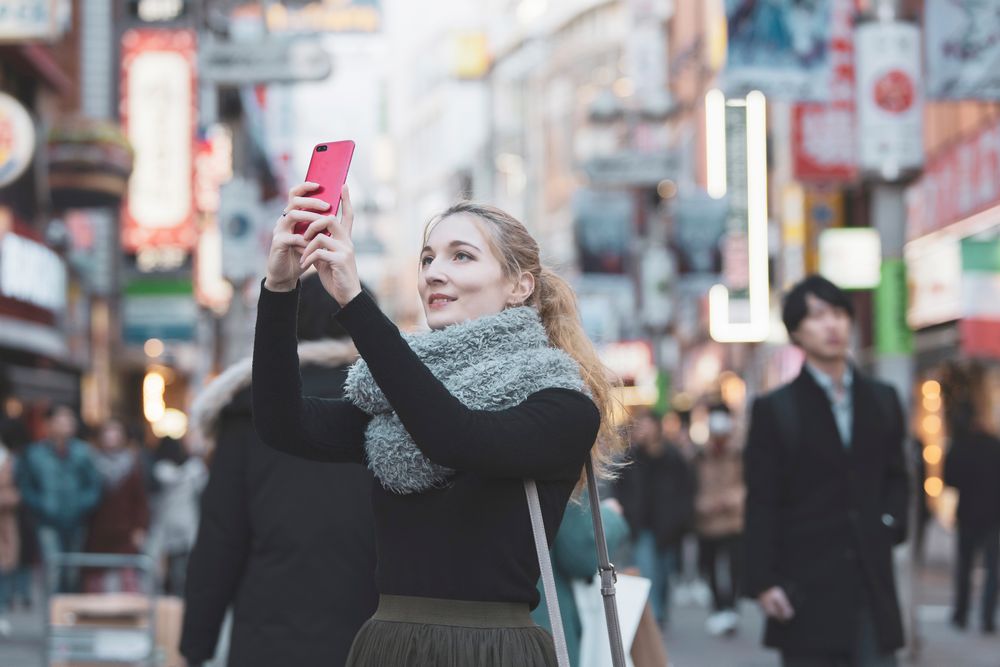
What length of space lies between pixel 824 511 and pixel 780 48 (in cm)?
768

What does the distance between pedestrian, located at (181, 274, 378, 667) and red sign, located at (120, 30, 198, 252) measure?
78.2 feet

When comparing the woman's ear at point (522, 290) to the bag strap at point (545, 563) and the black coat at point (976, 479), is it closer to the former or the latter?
the bag strap at point (545, 563)

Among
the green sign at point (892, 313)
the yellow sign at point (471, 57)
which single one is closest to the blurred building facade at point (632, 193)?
the green sign at point (892, 313)

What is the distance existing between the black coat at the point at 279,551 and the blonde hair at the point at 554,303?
1.15 metres

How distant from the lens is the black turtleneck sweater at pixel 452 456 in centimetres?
312

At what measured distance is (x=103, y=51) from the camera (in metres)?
30.0

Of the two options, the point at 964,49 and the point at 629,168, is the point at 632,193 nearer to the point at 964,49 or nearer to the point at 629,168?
the point at 629,168

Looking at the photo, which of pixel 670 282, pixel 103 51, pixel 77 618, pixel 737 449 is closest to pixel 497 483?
pixel 77 618

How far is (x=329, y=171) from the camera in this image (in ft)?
10.5

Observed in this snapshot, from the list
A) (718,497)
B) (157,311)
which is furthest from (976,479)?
(157,311)

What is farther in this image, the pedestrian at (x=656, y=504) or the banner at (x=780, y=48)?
the pedestrian at (x=656, y=504)

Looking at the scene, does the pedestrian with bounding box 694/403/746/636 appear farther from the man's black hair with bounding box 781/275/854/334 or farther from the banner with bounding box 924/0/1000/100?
the man's black hair with bounding box 781/275/854/334

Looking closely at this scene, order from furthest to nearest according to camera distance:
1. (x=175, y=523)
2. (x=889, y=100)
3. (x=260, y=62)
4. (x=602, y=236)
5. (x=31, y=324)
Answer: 1. (x=602, y=236)
2. (x=31, y=324)
3. (x=260, y=62)
4. (x=175, y=523)
5. (x=889, y=100)

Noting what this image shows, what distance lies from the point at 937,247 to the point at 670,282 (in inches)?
404
